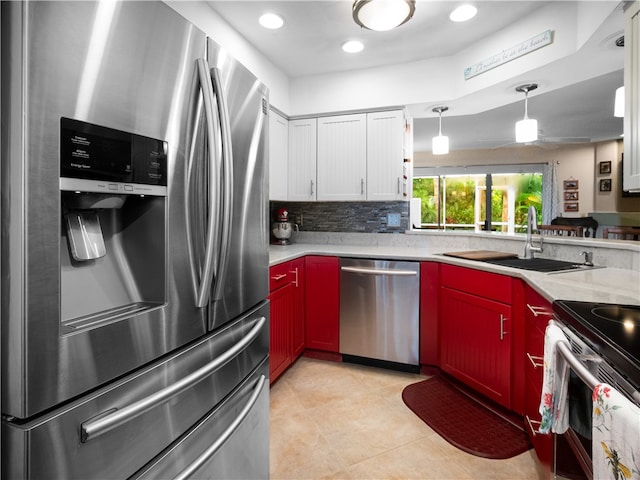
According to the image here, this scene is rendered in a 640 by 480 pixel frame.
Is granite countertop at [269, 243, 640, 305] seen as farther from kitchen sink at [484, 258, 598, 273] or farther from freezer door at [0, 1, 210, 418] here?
freezer door at [0, 1, 210, 418]

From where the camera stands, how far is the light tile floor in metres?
1.67

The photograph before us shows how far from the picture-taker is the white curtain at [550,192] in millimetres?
6152

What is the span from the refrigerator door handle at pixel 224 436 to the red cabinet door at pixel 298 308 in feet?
4.19

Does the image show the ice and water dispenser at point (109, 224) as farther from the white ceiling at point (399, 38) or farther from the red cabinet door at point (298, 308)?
the white ceiling at point (399, 38)

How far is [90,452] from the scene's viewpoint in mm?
743

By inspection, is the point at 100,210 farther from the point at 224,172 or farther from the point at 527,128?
the point at 527,128

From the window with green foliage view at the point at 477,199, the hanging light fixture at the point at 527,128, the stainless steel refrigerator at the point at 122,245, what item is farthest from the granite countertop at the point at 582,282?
the window with green foliage view at the point at 477,199

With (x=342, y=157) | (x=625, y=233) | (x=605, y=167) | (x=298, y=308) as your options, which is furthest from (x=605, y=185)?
(x=298, y=308)

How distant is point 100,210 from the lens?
2.91 feet

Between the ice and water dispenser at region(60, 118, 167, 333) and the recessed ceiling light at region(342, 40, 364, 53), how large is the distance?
7.36 ft

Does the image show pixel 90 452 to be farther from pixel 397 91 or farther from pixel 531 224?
pixel 397 91

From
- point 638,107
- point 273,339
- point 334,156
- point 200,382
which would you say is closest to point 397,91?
point 334,156

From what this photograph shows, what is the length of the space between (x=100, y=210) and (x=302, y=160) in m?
2.61

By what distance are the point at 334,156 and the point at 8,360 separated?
290 cm
